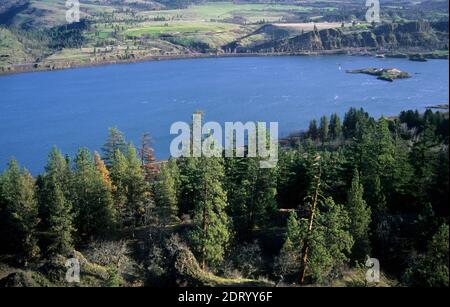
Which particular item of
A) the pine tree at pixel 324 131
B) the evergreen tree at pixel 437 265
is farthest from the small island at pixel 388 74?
the evergreen tree at pixel 437 265

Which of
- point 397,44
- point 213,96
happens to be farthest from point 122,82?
point 397,44

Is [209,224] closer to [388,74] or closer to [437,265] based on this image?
[437,265]

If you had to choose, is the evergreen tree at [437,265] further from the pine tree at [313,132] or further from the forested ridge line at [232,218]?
the pine tree at [313,132]

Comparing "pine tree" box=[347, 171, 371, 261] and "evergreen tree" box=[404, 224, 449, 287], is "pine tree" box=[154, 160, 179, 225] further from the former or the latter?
"evergreen tree" box=[404, 224, 449, 287]

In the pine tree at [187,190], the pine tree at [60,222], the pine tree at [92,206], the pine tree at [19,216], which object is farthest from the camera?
the pine tree at [187,190]

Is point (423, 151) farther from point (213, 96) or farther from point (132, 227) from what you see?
point (213, 96)
